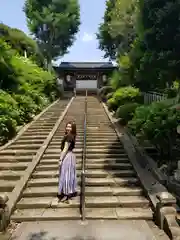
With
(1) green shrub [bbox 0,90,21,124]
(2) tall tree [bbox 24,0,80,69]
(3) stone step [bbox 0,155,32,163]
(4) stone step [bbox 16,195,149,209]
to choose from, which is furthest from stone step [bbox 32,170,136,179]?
(2) tall tree [bbox 24,0,80,69]

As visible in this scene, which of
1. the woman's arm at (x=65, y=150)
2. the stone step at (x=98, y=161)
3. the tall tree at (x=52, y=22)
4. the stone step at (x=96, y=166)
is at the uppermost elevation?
the tall tree at (x=52, y=22)

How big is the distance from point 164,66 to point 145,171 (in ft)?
15.9

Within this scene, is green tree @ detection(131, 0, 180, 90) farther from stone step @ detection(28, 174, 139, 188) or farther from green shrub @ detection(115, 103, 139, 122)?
stone step @ detection(28, 174, 139, 188)

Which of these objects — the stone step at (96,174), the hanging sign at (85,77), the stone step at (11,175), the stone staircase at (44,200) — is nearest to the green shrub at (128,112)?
the stone staircase at (44,200)

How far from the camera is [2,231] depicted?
18.8 feet

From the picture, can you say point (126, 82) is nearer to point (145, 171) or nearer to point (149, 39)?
point (149, 39)

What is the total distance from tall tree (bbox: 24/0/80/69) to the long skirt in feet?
109

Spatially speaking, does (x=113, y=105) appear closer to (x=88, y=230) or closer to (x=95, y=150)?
(x=95, y=150)

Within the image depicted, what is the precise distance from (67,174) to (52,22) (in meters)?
33.9

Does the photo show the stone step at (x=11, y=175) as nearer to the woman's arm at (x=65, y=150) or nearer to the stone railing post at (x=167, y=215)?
the woman's arm at (x=65, y=150)

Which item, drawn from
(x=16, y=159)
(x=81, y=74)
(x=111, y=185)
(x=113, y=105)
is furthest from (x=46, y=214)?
(x=81, y=74)

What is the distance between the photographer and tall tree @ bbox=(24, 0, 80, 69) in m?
37.4

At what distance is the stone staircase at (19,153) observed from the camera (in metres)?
8.54

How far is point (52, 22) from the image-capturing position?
37.4m
